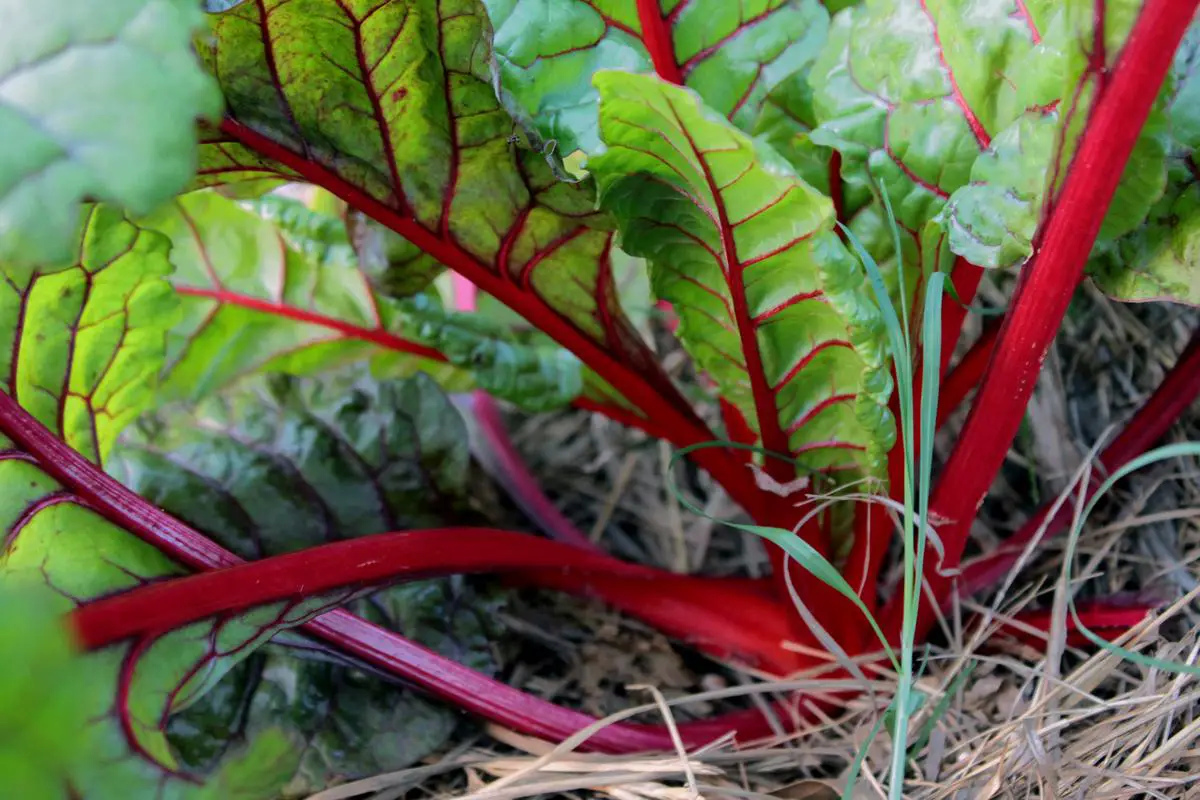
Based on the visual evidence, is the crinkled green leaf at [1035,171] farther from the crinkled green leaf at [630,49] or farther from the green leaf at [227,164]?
the green leaf at [227,164]

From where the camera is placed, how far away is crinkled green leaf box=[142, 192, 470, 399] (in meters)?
1.18

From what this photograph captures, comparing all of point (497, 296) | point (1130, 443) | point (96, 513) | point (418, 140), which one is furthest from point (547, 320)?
point (1130, 443)

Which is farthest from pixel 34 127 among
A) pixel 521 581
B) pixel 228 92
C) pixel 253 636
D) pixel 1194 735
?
pixel 1194 735

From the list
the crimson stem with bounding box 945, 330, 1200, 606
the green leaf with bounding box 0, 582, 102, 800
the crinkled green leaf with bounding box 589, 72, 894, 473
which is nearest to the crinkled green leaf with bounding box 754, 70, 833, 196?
the crinkled green leaf with bounding box 589, 72, 894, 473

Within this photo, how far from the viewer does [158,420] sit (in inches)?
40.7

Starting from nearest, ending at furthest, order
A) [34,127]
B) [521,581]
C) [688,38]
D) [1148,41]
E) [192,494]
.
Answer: [34,127], [1148,41], [688,38], [192,494], [521,581]

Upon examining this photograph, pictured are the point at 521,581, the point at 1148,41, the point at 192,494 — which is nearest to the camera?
the point at 1148,41

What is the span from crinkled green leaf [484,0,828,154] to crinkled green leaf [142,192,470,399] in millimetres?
468

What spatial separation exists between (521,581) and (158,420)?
1.47ft

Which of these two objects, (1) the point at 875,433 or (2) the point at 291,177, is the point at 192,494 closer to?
(2) the point at 291,177

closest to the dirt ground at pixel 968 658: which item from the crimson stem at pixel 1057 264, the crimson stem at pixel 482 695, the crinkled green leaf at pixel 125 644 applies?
the crimson stem at pixel 482 695

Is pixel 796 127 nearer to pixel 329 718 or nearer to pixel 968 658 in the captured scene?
pixel 968 658

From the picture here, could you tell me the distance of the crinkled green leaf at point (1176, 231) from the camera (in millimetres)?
743

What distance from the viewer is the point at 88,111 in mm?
457
